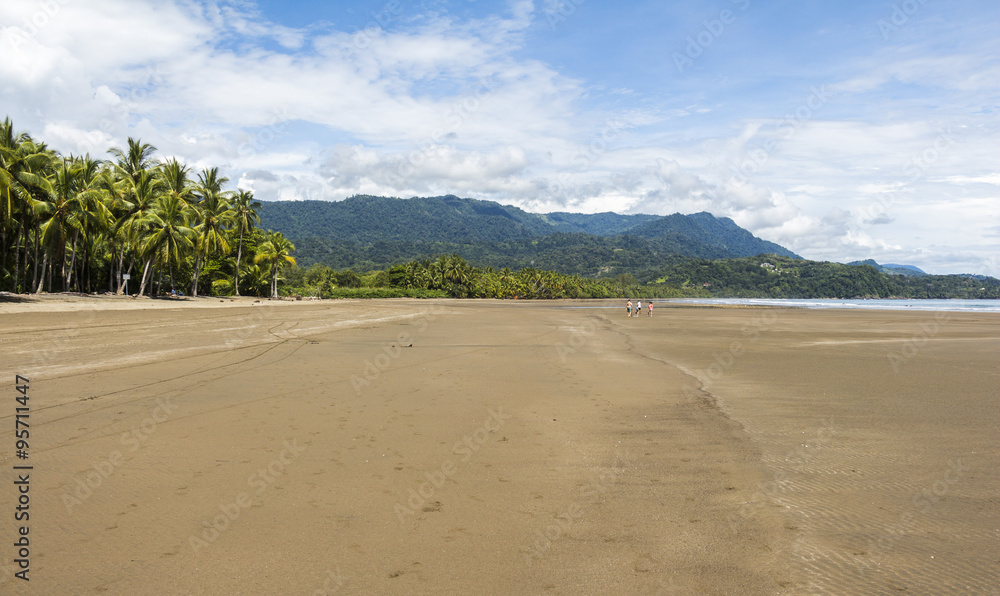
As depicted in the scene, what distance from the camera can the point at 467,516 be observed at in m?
5.26

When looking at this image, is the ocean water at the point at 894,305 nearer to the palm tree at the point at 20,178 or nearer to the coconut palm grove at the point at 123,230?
the coconut palm grove at the point at 123,230

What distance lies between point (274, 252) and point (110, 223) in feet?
82.2

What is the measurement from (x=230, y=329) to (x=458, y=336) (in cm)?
1050

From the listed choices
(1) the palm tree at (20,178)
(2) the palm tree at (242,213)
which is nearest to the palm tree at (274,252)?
(2) the palm tree at (242,213)

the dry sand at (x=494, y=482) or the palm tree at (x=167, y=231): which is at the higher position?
the palm tree at (x=167, y=231)

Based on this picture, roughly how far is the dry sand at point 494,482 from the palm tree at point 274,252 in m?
55.9

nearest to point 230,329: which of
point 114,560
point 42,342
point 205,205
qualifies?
point 42,342

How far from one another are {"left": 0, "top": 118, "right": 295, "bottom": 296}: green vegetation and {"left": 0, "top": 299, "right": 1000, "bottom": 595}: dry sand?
28.8 m

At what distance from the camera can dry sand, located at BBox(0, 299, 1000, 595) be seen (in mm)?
4215

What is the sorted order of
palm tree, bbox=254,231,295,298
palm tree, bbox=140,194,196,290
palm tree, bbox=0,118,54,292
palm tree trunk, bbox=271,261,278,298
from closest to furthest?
palm tree, bbox=0,118,54,292 < palm tree, bbox=140,194,196,290 < palm tree, bbox=254,231,295,298 < palm tree trunk, bbox=271,261,278,298

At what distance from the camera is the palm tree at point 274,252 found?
2571 inches

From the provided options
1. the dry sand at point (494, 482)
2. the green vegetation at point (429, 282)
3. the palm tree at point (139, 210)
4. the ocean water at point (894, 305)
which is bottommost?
the dry sand at point (494, 482)

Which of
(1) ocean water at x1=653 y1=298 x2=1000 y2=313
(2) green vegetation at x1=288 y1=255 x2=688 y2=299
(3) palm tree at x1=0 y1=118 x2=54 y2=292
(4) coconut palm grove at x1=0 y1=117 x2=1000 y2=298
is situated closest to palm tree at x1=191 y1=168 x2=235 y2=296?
(4) coconut palm grove at x1=0 y1=117 x2=1000 y2=298

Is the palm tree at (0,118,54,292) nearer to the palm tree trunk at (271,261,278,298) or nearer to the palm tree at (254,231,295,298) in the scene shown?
the palm tree at (254,231,295,298)
